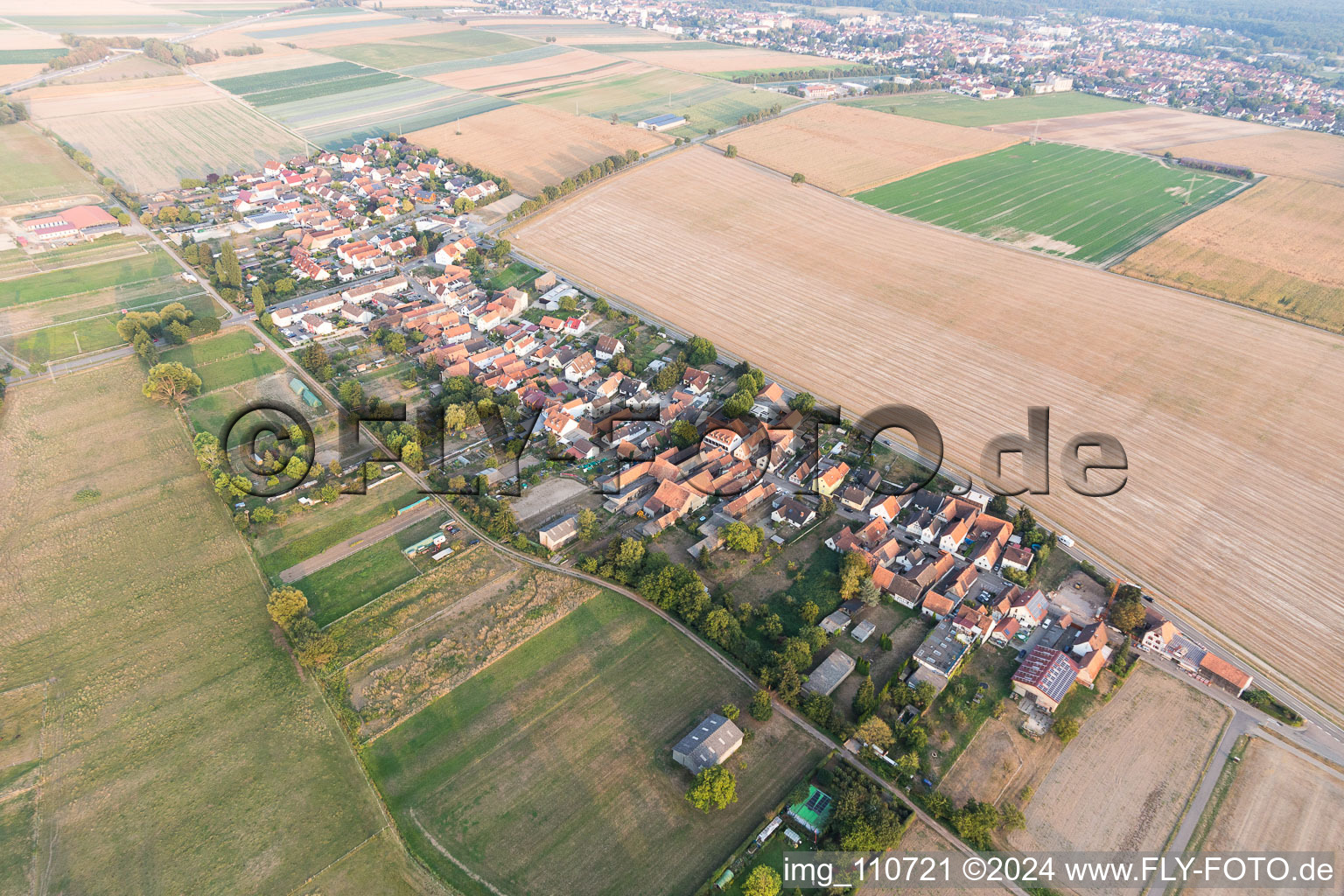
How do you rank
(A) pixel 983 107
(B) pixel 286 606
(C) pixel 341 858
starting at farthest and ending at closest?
1. (A) pixel 983 107
2. (B) pixel 286 606
3. (C) pixel 341 858

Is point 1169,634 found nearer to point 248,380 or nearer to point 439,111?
point 248,380

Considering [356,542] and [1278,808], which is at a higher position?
[1278,808]

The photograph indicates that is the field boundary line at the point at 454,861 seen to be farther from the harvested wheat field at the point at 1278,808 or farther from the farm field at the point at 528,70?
the farm field at the point at 528,70

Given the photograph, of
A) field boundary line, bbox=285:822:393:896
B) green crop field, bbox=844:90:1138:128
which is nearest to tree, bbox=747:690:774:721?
field boundary line, bbox=285:822:393:896

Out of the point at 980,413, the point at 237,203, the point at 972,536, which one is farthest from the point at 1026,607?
the point at 237,203

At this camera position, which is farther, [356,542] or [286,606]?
[356,542]

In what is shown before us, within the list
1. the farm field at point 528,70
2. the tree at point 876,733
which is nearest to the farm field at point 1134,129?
the farm field at point 528,70

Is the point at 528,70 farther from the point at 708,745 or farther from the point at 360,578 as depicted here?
the point at 708,745

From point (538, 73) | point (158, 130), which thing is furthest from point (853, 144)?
point (158, 130)
